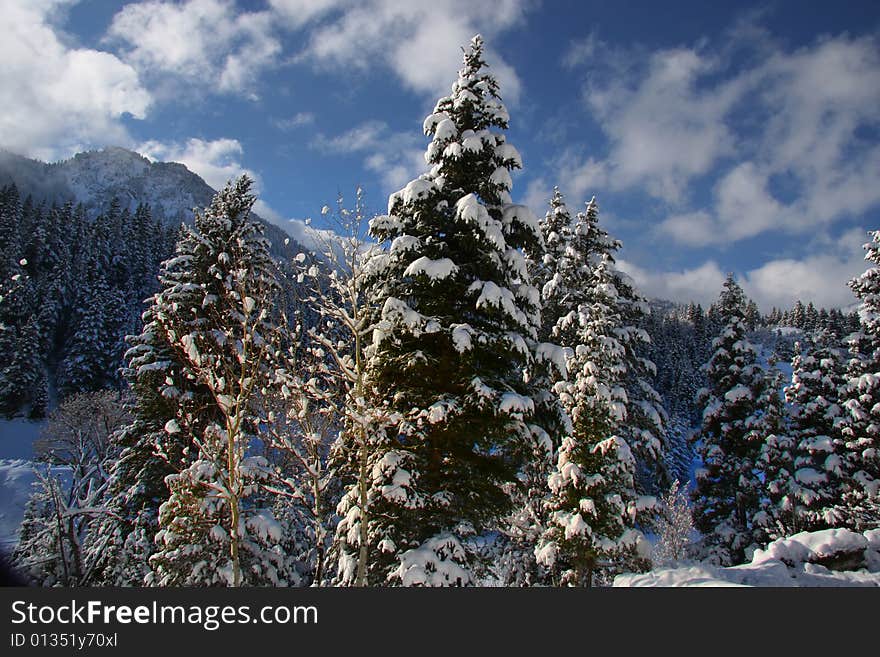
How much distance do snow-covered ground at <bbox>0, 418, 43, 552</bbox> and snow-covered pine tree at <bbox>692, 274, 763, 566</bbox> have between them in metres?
32.1

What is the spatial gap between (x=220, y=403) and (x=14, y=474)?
133 feet

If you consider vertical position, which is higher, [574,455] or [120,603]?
[574,455]

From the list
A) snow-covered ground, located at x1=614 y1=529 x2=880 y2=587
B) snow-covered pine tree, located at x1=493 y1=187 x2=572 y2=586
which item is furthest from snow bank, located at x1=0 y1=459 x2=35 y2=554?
snow-covered ground, located at x1=614 y1=529 x2=880 y2=587

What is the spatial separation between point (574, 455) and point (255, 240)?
12.9m

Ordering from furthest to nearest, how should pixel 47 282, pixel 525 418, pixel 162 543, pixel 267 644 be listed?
pixel 47 282, pixel 162 543, pixel 525 418, pixel 267 644

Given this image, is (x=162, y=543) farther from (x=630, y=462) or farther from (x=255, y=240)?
(x=630, y=462)

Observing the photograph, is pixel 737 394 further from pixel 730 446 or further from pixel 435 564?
pixel 435 564

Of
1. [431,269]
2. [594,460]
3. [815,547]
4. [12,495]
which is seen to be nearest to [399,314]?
[431,269]

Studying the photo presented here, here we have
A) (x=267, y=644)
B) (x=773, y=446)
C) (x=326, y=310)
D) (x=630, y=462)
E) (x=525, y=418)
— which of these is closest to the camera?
(x=267, y=644)

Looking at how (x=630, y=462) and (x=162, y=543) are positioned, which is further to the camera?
(x=630, y=462)

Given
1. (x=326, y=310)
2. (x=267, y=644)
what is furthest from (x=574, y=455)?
(x=267, y=644)

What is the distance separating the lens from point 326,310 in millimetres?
9094

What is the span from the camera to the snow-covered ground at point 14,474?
1233 inches

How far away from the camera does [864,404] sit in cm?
2111
